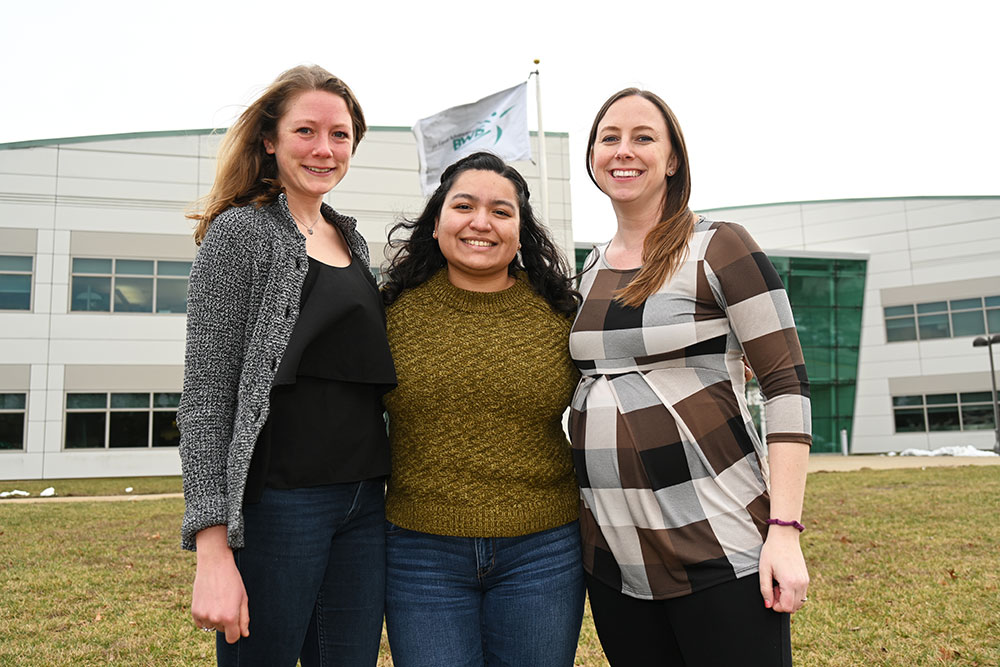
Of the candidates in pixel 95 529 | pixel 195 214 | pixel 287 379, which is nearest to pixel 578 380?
pixel 287 379

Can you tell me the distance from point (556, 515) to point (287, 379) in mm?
1060

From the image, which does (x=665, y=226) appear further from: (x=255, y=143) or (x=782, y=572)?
(x=255, y=143)

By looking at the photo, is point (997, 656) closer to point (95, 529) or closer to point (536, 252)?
point (536, 252)

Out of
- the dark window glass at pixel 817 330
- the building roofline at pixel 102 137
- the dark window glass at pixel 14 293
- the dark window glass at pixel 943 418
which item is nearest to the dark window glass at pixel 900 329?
the dark window glass at pixel 817 330

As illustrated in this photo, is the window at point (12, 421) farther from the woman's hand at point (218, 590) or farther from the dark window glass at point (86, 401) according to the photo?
the woman's hand at point (218, 590)

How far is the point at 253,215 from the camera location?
2367 millimetres

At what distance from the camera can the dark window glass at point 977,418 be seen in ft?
102

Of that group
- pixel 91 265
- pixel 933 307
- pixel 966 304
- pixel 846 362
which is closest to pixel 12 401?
pixel 91 265

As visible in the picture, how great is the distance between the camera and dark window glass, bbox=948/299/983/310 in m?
32.1

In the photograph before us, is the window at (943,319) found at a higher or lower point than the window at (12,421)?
higher

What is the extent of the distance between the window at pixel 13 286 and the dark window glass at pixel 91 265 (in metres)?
1.39

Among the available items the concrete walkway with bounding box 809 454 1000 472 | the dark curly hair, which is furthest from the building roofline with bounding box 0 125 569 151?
the dark curly hair

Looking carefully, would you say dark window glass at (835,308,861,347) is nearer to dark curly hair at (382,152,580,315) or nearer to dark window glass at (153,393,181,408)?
dark window glass at (153,393,181,408)

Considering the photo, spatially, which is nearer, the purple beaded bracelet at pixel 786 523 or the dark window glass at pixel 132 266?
the purple beaded bracelet at pixel 786 523
